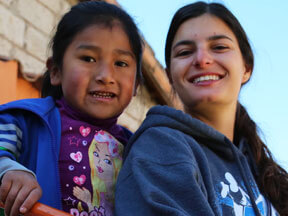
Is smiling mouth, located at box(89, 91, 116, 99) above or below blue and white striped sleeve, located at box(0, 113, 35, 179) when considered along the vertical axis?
above

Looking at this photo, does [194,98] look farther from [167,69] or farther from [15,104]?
[15,104]

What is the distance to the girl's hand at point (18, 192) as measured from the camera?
1171 millimetres

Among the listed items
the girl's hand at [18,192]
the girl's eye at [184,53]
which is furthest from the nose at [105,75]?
the girl's hand at [18,192]

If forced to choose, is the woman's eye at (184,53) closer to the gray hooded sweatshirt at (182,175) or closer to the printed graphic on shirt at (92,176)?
the gray hooded sweatshirt at (182,175)

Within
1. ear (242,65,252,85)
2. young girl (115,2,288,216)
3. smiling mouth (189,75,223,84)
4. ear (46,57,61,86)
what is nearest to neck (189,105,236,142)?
Answer: young girl (115,2,288,216)

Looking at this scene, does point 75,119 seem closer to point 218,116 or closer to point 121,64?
point 121,64

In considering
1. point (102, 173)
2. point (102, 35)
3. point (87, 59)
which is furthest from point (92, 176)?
point (102, 35)

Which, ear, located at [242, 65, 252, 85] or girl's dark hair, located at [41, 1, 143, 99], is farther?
ear, located at [242, 65, 252, 85]

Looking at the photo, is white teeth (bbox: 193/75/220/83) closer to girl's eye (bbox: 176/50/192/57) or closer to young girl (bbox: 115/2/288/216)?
young girl (bbox: 115/2/288/216)

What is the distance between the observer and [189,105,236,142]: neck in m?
1.85

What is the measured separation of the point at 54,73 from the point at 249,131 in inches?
39.2

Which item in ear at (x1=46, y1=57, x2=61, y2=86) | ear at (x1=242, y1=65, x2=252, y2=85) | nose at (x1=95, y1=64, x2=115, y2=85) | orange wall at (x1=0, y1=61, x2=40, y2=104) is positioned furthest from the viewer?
orange wall at (x1=0, y1=61, x2=40, y2=104)

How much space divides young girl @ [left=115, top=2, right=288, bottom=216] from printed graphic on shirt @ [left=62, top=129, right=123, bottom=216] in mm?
119

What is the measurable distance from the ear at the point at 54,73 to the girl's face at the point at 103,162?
443 mm
